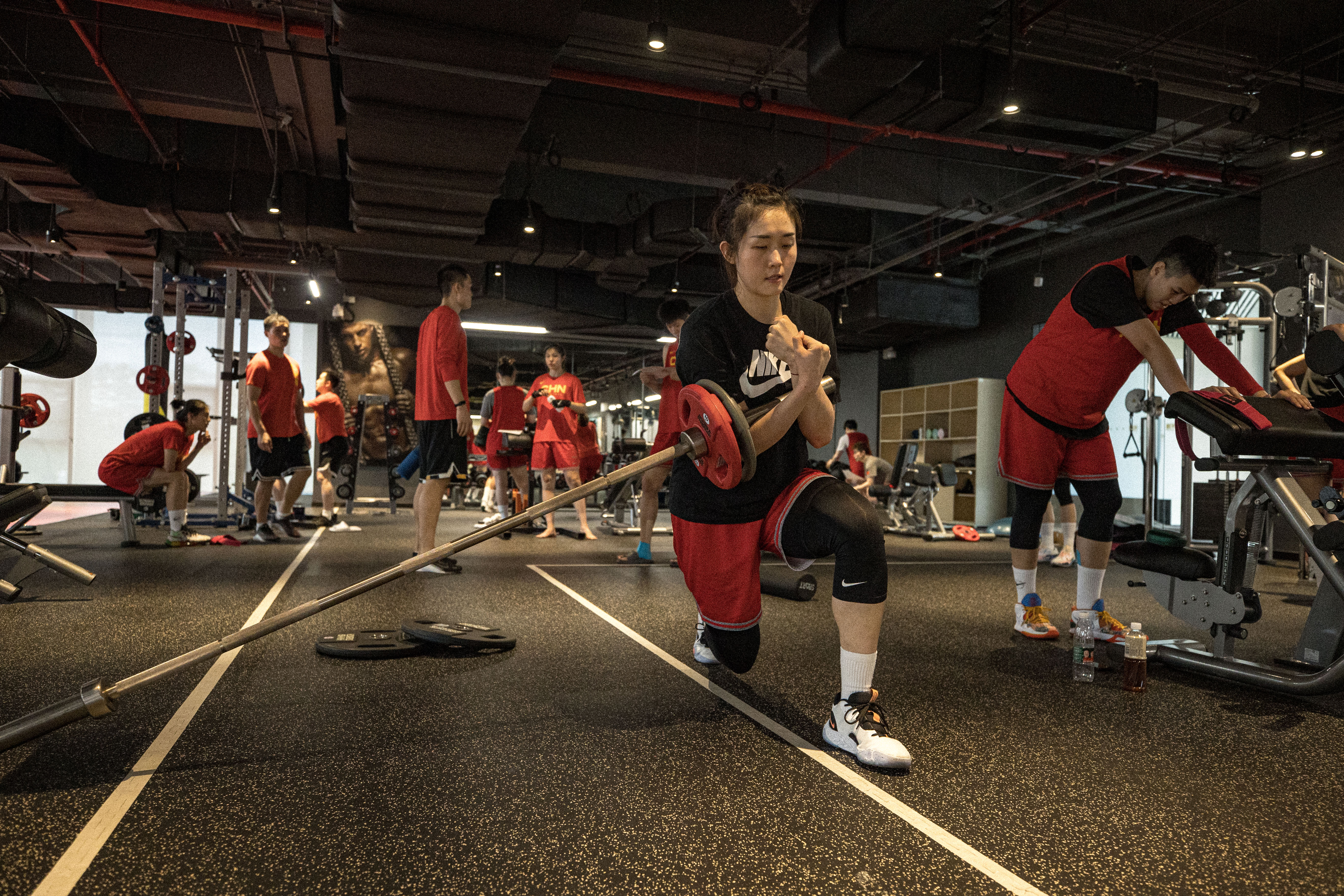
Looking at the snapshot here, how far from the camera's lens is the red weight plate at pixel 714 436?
5.09ft

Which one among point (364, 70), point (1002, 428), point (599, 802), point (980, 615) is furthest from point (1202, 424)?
point (364, 70)

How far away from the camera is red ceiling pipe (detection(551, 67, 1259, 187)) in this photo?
19.3 feet

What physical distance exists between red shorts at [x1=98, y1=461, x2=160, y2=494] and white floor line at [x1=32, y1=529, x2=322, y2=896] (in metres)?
3.82

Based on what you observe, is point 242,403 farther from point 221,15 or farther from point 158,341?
point 221,15

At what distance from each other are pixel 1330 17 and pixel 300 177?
8.81 metres

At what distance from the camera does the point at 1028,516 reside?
2.86m

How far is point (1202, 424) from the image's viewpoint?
209cm

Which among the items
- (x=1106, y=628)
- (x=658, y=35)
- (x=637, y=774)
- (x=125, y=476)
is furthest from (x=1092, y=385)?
(x=125, y=476)

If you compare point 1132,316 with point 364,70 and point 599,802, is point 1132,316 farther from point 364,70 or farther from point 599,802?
point 364,70

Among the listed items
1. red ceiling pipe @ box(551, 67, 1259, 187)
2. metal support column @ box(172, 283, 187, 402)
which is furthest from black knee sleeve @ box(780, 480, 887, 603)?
metal support column @ box(172, 283, 187, 402)

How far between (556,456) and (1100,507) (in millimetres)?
4460

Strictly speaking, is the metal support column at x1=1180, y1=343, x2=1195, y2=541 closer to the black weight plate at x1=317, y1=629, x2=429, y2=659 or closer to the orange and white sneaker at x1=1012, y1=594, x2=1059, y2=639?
the orange and white sneaker at x1=1012, y1=594, x2=1059, y2=639

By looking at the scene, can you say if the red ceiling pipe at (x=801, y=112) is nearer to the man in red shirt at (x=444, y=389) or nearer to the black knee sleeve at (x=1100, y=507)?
the man in red shirt at (x=444, y=389)

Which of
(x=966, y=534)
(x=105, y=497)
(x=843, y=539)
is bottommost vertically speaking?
(x=966, y=534)
